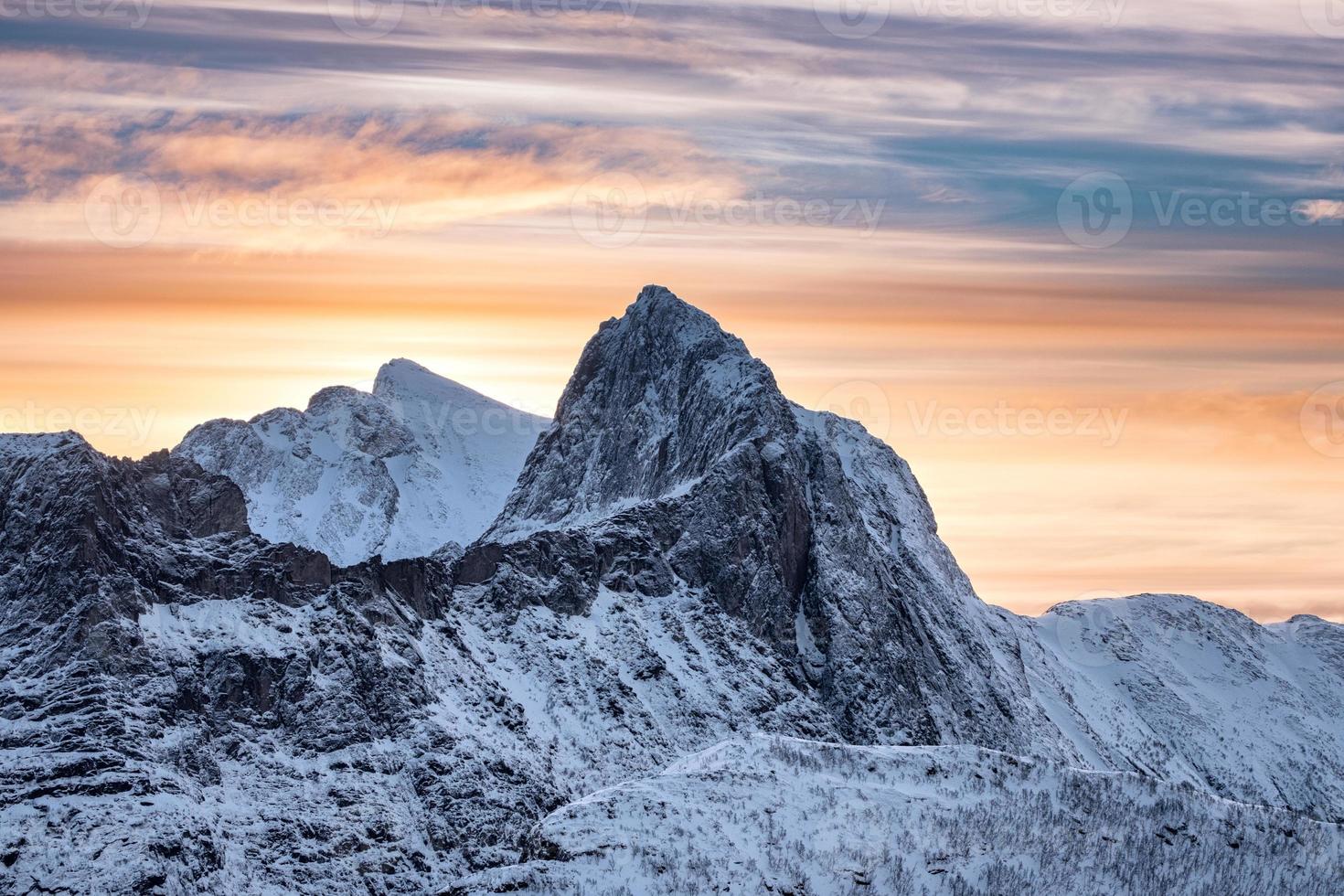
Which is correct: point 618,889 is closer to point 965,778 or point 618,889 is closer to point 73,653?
point 965,778

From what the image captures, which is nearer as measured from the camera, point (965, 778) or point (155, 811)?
point (965, 778)

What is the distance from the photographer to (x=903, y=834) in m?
146

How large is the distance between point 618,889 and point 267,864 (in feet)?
214

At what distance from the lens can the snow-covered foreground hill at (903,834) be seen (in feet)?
454

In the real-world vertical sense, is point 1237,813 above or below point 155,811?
above

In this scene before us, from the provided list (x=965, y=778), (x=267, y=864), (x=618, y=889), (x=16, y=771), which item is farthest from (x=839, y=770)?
(x=16, y=771)

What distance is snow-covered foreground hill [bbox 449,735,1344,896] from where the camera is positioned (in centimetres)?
13850

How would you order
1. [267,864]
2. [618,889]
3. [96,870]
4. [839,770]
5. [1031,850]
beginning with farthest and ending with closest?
[267,864], [96,870], [839,770], [1031,850], [618,889]

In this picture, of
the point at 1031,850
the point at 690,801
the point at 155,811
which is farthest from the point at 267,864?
the point at 1031,850

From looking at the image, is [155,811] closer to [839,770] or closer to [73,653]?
[73,653]

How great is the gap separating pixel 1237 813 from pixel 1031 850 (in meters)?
16.8

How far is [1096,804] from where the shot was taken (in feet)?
501

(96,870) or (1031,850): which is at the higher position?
(1031,850)

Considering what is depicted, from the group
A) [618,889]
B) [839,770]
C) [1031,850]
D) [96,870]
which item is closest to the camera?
[618,889]
